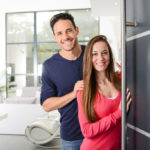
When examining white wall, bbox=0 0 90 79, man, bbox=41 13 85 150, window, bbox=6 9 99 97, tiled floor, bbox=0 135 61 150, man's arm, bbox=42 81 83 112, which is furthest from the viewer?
window, bbox=6 9 99 97

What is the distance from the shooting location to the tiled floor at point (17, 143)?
4164 mm

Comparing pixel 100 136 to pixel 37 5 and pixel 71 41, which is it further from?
pixel 37 5

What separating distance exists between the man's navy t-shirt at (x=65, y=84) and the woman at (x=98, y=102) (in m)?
0.36

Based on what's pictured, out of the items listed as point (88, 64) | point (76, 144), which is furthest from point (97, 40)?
point (76, 144)

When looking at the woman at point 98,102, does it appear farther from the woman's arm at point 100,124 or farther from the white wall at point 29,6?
the white wall at point 29,6

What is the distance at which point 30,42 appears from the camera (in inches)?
374

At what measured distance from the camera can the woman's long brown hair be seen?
1241 mm

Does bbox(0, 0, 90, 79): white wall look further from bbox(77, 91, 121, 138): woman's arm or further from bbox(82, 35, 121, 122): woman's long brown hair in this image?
bbox(77, 91, 121, 138): woman's arm

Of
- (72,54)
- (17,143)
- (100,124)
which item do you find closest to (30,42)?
(17,143)

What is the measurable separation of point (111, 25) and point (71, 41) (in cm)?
695

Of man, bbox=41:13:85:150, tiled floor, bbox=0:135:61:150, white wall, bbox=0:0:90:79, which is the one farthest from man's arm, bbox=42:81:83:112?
white wall, bbox=0:0:90:79

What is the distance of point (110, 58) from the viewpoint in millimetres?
1347

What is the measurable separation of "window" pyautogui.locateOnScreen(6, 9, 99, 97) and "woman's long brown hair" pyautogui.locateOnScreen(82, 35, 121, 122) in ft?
26.1

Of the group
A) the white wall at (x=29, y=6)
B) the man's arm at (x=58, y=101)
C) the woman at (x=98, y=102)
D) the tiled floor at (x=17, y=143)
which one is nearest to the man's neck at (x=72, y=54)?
the man's arm at (x=58, y=101)
